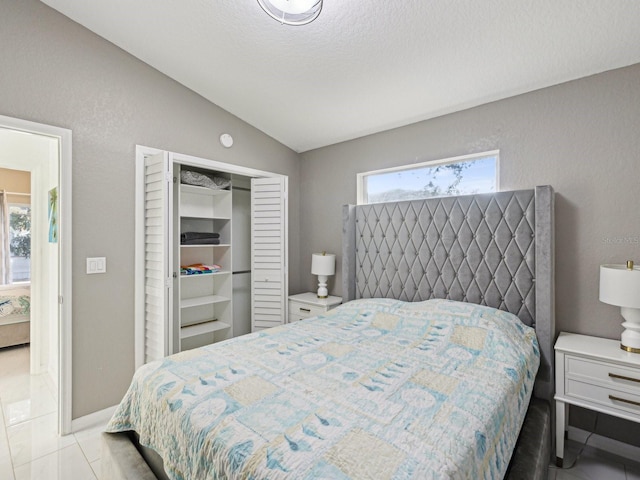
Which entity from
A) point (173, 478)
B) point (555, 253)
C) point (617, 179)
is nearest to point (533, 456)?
point (555, 253)

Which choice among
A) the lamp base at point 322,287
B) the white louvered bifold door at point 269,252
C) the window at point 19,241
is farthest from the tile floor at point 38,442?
the window at point 19,241

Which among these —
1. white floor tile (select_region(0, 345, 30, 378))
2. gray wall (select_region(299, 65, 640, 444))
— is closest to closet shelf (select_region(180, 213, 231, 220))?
white floor tile (select_region(0, 345, 30, 378))

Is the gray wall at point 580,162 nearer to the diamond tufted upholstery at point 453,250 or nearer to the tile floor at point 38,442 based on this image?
the diamond tufted upholstery at point 453,250

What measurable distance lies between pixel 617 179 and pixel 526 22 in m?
1.20

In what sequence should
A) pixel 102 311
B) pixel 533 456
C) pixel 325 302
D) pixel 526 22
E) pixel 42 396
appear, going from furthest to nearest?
pixel 325 302 < pixel 42 396 < pixel 102 311 < pixel 526 22 < pixel 533 456

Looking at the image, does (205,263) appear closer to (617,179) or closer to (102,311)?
(102,311)

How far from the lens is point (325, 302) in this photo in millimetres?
3322

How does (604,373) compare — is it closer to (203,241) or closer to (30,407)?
(203,241)

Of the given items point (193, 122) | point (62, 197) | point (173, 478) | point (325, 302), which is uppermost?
point (193, 122)

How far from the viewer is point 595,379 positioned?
1871mm

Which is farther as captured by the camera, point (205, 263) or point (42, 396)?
point (205, 263)

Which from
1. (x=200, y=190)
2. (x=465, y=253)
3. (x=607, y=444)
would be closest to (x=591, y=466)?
(x=607, y=444)

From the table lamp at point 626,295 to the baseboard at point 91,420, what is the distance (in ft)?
11.9

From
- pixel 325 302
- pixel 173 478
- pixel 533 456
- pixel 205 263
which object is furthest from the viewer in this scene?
pixel 205 263
